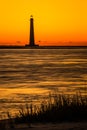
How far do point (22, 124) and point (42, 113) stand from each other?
2.31 feet

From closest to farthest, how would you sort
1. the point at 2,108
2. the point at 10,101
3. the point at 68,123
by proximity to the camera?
1. the point at 68,123
2. the point at 2,108
3. the point at 10,101

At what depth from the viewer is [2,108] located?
1803 cm

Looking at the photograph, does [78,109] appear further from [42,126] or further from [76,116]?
[42,126]

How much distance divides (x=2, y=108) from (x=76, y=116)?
7.75m

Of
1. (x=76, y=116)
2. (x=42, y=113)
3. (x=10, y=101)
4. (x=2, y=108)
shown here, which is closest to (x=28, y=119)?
(x=42, y=113)

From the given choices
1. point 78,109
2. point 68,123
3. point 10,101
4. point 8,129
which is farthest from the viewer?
point 10,101

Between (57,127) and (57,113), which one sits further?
(57,113)

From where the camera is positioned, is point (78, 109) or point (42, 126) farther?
point (78, 109)

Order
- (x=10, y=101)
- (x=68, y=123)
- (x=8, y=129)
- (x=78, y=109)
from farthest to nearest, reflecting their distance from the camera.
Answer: (x=10, y=101)
(x=78, y=109)
(x=68, y=123)
(x=8, y=129)

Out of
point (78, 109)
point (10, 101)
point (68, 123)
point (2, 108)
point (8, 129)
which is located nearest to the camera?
point (8, 129)

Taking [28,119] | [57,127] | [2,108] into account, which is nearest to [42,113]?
[28,119]

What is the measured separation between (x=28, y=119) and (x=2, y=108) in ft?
25.0

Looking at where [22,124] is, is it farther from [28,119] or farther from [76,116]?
[76,116]

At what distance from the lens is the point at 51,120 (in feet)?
34.0
